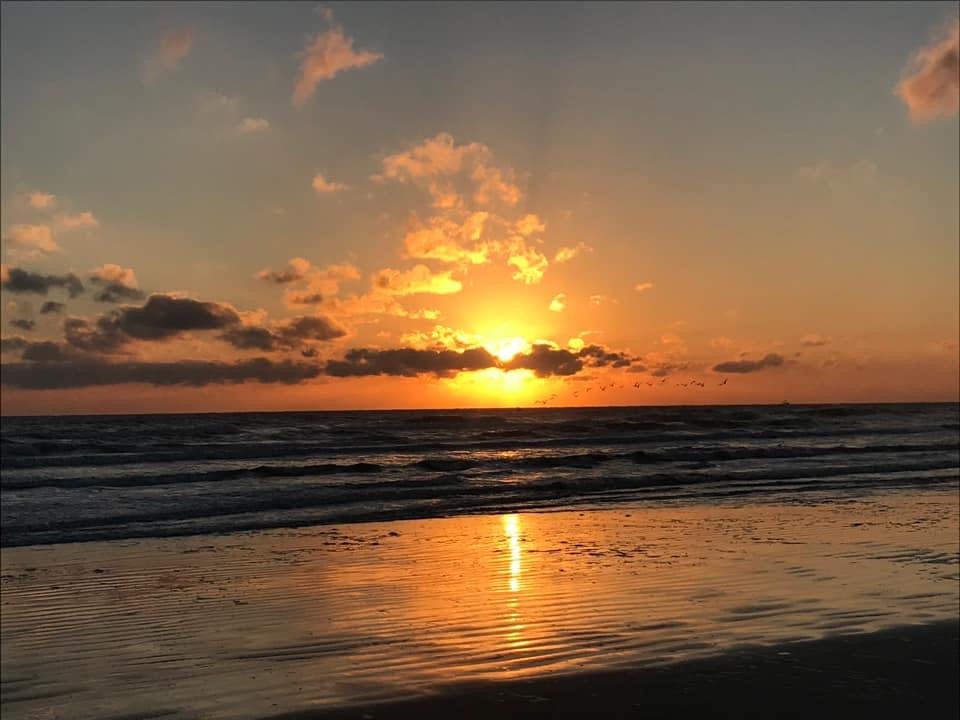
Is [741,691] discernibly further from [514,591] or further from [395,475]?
[395,475]

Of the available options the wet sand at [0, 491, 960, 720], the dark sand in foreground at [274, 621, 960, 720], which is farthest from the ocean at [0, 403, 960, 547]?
the dark sand in foreground at [274, 621, 960, 720]

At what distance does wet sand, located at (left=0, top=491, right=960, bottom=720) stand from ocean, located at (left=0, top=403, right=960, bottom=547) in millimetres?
4531

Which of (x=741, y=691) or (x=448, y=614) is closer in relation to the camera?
(x=741, y=691)

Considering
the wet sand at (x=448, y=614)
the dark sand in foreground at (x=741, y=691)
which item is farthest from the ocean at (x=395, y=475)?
the dark sand in foreground at (x=741, y=691)

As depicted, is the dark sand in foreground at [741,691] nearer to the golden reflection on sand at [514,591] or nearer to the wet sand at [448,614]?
the wet sand at [448,614]

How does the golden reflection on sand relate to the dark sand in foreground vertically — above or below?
above

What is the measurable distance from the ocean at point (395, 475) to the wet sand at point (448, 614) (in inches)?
178

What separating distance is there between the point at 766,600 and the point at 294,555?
28.1 feet

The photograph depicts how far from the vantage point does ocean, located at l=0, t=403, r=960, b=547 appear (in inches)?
881

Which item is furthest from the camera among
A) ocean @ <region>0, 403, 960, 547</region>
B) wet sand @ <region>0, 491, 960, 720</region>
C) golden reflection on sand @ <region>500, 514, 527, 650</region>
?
ocean @ <region>0, 403, 960, 547</region>

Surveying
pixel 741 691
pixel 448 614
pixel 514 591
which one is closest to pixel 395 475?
pixel 514 591

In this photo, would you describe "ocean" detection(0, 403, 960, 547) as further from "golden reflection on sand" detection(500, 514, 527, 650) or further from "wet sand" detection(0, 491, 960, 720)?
"wet sand" detection(0, 491, 960, 720)

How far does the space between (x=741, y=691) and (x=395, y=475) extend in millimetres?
25494

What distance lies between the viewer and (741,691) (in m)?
8.12
